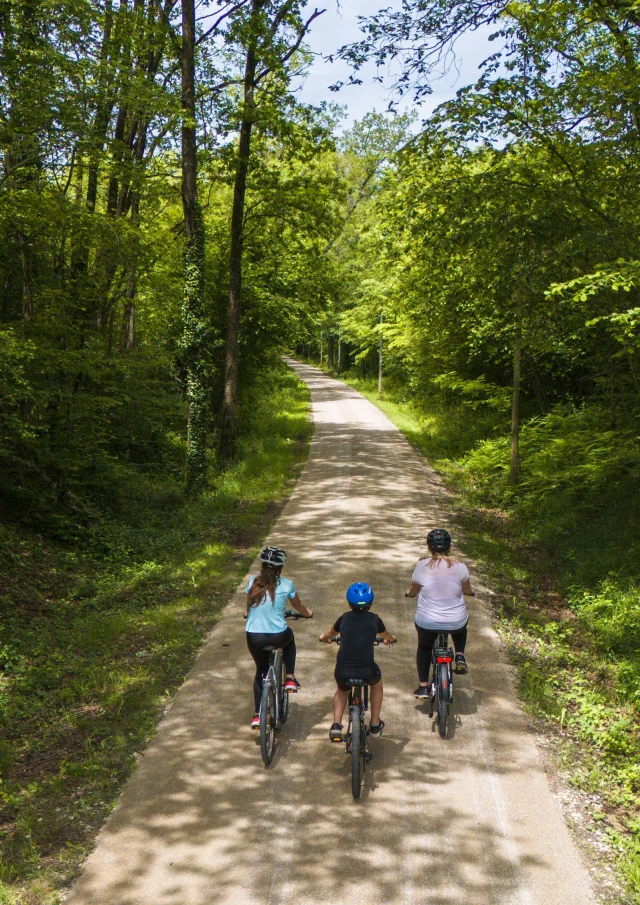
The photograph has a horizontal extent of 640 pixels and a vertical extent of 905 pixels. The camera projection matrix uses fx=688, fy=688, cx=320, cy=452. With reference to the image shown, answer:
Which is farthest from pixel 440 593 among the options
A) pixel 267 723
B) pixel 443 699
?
pixel 267 723

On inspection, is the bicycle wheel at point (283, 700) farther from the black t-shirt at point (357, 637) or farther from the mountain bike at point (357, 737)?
the black t-shirt at point (357, 637)

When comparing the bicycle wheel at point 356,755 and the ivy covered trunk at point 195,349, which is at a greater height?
the ivy covered trunk at point 195,349

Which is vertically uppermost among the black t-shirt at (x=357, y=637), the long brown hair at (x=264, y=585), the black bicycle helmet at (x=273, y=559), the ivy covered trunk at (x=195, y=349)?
the ivy covered trunk at (x=195, y=349)

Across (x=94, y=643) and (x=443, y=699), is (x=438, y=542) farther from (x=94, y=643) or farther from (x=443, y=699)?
(x=94, y=643)

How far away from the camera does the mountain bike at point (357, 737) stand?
18.3 ft

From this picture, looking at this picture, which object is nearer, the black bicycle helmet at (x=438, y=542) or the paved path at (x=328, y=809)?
the paved path at (x=328, y=809)

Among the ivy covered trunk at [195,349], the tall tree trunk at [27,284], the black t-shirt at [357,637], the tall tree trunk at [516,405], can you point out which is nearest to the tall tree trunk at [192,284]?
the ivy covered trunk at [195,349]

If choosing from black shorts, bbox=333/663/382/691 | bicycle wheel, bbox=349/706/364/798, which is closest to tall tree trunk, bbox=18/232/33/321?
black shorts, bbox=333/663/382/691

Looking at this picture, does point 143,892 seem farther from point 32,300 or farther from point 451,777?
point 32,300

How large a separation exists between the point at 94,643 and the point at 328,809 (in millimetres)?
4530

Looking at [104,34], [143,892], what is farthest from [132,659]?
[104,34]

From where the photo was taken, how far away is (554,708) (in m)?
7.19

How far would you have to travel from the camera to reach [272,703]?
624 cm

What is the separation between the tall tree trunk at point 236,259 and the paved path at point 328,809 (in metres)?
11.7
